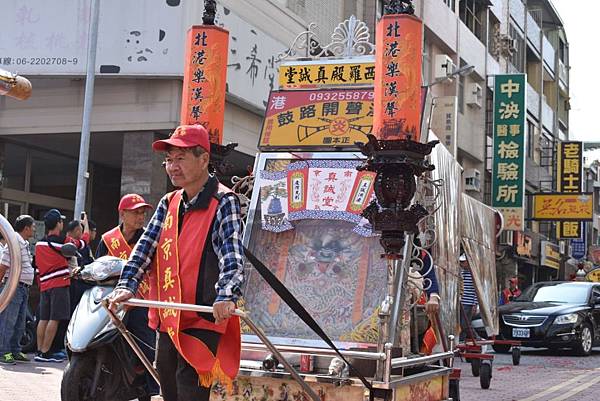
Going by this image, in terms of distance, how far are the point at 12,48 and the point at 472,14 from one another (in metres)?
21.8

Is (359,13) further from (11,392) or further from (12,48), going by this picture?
(11,392)

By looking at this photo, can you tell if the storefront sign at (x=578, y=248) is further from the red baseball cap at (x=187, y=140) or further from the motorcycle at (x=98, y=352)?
the red baseball cap at (x=187, y=140)

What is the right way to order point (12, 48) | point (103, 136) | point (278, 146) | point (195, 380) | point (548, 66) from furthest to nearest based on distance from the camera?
point (548, 66) → point (103, 136) → point (12, 48) → point (278, 146) → point (195, 380)

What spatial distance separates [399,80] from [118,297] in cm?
293

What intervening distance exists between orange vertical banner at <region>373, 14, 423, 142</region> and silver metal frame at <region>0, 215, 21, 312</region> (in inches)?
131

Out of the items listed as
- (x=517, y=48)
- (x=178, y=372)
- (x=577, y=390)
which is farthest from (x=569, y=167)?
(x=178, y=372)

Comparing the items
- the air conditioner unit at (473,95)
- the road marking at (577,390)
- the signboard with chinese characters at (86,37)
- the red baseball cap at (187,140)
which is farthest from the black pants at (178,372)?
the air conditioner unit at (473,95)

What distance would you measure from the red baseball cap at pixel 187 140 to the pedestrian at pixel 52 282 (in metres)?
6.03

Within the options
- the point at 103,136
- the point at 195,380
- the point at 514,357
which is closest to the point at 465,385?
the point at 514,357

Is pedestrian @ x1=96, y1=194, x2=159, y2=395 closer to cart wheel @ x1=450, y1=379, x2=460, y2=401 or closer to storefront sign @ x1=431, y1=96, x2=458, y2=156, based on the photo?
cart wheel @ x1=450, y1=379, x2=460, y2=401

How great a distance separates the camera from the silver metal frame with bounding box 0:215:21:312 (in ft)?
12.8

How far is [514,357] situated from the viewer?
14.8 metres

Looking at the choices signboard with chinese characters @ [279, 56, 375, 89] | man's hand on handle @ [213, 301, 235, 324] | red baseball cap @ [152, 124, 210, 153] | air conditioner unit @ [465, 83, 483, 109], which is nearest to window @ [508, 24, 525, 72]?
air conditioner unit @ [465, 83, 483, 109]

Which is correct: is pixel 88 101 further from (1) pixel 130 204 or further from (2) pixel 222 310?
(2) pixel 222 310
